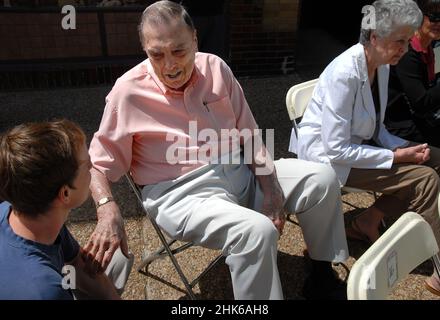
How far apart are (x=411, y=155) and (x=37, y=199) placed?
200 cm

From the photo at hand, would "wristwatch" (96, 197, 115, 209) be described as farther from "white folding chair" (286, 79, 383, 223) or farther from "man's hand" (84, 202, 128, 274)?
"white folding chair" (286, 79, 383, 223)

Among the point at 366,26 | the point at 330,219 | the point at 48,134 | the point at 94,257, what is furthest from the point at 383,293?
the point at 366,26

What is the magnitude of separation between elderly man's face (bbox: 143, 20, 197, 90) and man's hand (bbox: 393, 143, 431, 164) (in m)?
1.28

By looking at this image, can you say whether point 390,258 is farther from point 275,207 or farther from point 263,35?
point 263,35

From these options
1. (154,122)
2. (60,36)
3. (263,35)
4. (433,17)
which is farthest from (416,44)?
(60,36)

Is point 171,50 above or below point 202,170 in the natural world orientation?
above

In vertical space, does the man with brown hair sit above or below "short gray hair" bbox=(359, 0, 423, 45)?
below

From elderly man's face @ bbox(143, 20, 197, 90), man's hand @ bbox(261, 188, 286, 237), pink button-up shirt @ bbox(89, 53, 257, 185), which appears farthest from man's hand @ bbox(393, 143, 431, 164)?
elderly man's face @ bbox(143, 20, 197, 90)

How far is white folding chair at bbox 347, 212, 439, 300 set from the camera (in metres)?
1.50

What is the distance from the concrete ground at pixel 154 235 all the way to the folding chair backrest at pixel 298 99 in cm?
84

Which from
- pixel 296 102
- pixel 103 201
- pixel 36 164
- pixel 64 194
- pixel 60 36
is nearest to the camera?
pixel 36 164

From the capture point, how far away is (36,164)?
56.7 inches
